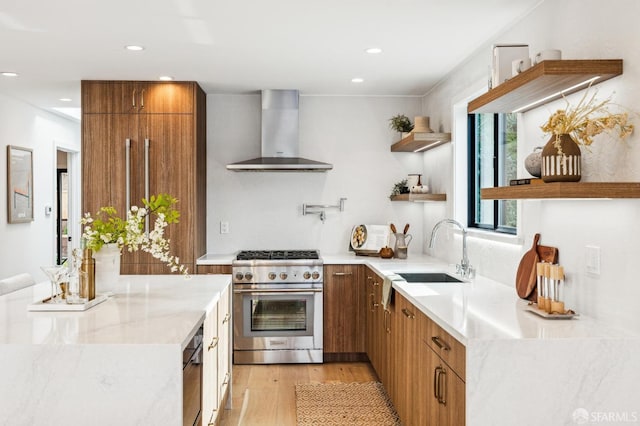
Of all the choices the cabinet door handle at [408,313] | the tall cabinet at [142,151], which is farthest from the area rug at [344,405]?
the tall cabinet at [142,151]

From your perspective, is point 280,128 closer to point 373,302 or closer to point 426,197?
point 426,197

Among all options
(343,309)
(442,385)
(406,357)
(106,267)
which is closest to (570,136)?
(442,385)

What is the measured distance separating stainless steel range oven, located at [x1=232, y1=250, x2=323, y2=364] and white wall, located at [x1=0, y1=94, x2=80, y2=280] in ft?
8.17

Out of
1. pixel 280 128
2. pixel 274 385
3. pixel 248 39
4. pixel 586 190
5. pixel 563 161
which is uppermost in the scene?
pixel 248 39

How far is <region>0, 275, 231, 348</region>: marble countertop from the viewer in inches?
77.2

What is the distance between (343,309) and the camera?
4.75 meters

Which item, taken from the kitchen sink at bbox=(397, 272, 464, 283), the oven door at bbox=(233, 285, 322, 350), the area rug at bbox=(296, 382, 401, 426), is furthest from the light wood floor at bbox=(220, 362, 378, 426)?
the kitchen sink at bbox=(397, 272, 464, 283)

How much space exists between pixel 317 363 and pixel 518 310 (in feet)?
8.38

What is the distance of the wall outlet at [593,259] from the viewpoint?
93.2 inches

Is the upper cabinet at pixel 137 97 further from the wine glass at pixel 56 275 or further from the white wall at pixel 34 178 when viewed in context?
the wine glass at pixel 56 275

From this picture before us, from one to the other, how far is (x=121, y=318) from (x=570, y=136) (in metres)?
1.99

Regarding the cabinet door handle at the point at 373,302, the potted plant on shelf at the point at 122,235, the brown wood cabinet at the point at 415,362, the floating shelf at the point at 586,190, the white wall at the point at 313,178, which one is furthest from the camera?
the white wall at the point at 313,178

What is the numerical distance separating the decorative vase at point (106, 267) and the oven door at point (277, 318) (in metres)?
1.92

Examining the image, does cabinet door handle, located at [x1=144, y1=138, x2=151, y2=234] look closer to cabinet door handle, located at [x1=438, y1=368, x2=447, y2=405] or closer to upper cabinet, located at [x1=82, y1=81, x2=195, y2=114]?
upper cabinet, located at [x1=82, y1=81, x2=195, y2=114]
